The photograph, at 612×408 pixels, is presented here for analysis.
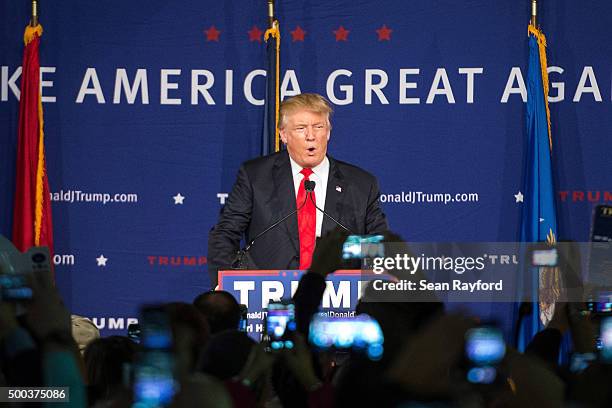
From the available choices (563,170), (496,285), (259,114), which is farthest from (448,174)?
(496,285)

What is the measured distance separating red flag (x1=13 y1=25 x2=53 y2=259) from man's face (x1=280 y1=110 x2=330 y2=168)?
2.20m

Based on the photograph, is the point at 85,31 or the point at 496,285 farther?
the point at 85,31

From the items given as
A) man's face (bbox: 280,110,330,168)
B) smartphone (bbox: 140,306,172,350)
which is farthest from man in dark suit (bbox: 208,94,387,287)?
smartphone (bbox: 140,306,172,350)

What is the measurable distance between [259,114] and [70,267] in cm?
170

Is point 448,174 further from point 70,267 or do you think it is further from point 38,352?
point 38,352

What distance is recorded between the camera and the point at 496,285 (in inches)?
196

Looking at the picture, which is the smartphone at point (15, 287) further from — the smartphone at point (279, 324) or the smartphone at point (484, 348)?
the smartphone at point (484, 348)

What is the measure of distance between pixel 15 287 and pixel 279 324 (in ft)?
3.19

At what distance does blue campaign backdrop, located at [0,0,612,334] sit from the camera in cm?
736

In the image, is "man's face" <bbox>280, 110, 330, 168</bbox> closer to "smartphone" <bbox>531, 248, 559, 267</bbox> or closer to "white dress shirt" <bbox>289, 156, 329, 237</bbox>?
"white dress shirt" <bbox>289, 156, 329, 237</bbox>

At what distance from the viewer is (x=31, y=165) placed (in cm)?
733

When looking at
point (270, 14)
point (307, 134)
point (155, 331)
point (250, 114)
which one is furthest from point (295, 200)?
point (155, 331)

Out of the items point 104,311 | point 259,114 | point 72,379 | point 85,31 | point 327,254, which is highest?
point 85,31

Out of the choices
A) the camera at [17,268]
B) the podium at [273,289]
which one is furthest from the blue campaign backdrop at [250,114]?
the camera at [17,268]
